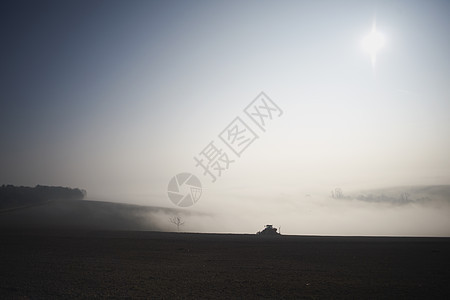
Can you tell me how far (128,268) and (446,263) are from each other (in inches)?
1255

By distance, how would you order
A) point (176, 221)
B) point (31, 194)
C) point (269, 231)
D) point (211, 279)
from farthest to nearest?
point (31, 194) < point (176, 221) < point (269, 231) < point (211, 279)

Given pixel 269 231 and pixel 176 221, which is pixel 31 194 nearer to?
pixel 176 221

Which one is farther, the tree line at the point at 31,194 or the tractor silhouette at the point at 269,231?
the tree line at the point at 31,194

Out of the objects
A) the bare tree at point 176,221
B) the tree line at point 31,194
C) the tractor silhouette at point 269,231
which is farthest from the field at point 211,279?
the tree line at point 31,194

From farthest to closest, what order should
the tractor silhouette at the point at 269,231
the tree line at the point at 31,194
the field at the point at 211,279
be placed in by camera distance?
the tree line at the point at 31,194
the tractor silhouette at the point at 269,231
the field at the point at 211,279

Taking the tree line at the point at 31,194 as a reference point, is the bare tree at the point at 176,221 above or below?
below

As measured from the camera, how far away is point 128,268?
22125mm

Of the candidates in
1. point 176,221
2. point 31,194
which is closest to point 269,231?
point 176,221

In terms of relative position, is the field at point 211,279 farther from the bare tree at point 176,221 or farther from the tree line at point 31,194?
the tree line at point 31,194

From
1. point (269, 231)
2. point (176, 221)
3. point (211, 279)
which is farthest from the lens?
point (176, 221)

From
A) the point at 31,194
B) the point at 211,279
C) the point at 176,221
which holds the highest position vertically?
the point at 31,194

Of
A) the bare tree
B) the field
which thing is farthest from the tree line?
the field

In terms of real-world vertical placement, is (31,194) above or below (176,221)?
above

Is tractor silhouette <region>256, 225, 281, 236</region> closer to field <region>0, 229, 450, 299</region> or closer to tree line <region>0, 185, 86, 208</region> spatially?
field <region>0, 229, 450, 299</region>
